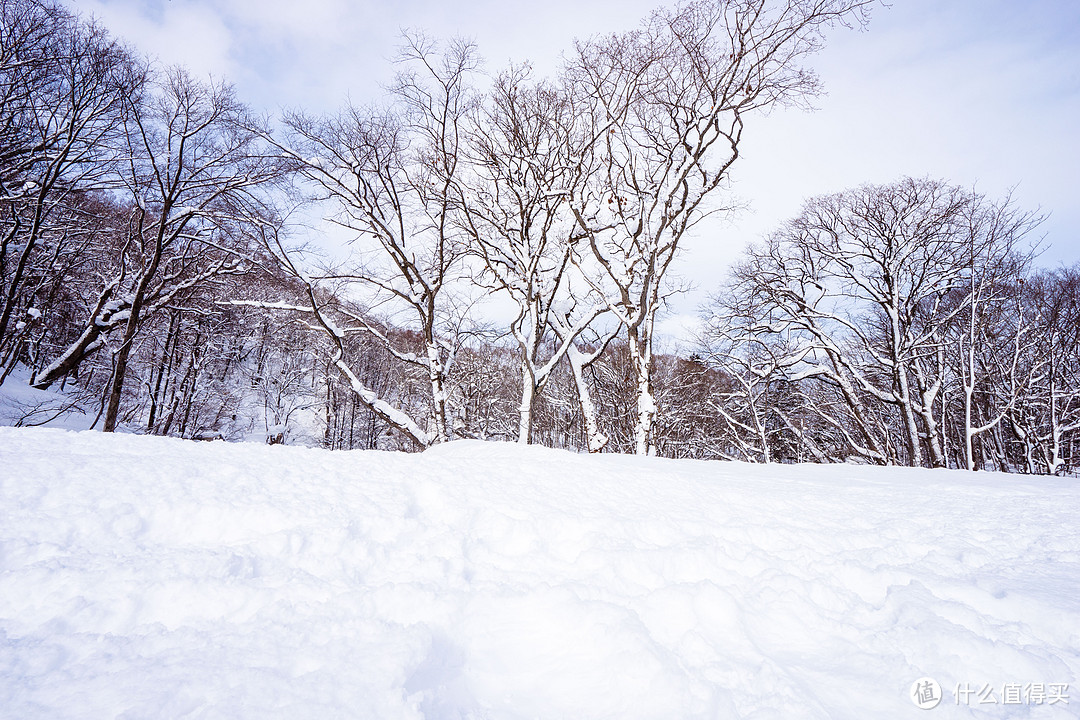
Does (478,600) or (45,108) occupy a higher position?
(45,108)

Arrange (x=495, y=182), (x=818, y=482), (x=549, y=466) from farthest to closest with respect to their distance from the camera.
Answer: (x=495, y=182) < (x=818, y=482) < (x=549, y=466)

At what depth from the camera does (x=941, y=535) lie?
2.92 m

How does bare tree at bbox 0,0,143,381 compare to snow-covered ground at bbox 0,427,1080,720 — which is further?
bare tree at bbox 0,0,143,381

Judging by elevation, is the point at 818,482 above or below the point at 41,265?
below

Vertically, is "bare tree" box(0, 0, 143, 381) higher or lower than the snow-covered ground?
higher

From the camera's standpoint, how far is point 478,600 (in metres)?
1.94

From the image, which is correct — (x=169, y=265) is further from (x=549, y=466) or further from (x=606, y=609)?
(x=606, y=609)

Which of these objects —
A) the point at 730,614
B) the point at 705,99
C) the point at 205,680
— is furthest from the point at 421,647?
the point at 705,99

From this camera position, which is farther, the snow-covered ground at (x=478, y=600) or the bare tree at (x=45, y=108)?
the bare tree at (x=45, y=108)

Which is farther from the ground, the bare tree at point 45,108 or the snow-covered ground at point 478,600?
the bare tree at point 45,108

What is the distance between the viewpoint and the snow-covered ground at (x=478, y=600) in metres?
1.34

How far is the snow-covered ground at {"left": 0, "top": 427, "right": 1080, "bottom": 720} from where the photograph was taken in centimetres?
134

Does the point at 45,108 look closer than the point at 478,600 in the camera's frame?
No

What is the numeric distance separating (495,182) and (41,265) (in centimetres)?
1650
